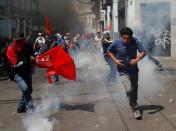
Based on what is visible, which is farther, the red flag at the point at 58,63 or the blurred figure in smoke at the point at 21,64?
the red flag at the point at 58,63

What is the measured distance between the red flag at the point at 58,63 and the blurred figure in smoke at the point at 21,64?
0.40 metres

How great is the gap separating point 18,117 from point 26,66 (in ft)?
3.05

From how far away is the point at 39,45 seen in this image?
847 inches

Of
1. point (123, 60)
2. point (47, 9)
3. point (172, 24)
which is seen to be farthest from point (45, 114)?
point (47, 9)

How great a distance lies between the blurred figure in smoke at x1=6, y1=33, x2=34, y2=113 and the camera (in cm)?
855

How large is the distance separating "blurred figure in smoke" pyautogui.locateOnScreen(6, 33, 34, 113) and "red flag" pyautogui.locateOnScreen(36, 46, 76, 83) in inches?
15.6

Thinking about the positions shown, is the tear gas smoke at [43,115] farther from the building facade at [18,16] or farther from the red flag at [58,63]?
the building facade at [18,16]

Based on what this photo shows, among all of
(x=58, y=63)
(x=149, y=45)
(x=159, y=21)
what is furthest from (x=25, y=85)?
(x=159, y=21)

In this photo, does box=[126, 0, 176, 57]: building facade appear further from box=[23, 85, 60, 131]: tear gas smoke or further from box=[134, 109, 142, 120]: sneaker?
box=[134, 109, 142, 120]: sneaker

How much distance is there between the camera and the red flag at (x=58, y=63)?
9.03 metres

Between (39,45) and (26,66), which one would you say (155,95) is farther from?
(39,45)

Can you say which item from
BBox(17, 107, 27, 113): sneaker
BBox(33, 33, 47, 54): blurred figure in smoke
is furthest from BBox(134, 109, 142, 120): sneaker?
BBox(33, 33, 47, 54): blurred figure in smoke

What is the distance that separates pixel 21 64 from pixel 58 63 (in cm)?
81

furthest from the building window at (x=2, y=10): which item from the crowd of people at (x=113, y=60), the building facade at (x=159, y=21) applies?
the crowd of people at (x=113, y=60)
